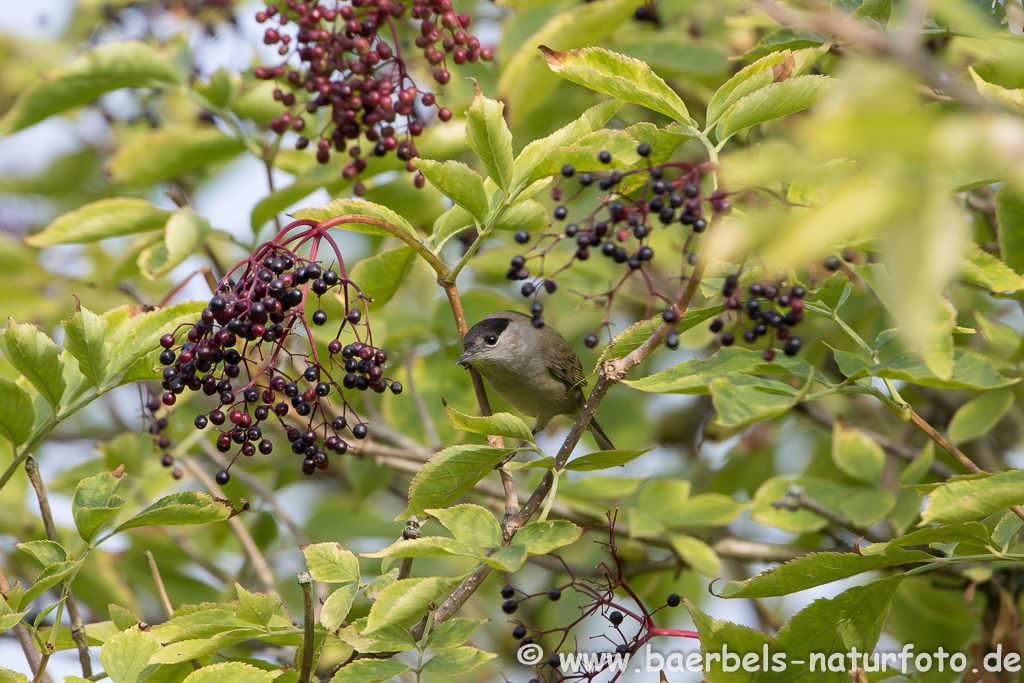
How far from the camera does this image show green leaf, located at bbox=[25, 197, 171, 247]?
11.8 ft

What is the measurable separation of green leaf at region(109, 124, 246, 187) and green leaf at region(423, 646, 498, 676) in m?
2.69

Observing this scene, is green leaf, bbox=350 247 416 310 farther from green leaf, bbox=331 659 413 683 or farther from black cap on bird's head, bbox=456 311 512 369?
green leaf, bbox=331 659 413 683

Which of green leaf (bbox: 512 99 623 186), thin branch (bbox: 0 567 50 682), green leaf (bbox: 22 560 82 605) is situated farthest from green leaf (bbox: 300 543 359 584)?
green leaf (bbox: 512 99 623 186)

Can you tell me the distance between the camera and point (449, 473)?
2238mm

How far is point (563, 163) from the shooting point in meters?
2.25

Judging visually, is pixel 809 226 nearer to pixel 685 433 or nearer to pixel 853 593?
pixel 853 593

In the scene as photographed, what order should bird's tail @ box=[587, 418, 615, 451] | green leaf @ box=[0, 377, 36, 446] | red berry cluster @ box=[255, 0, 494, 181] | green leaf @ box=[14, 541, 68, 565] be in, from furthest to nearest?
1. bird's tail @ box=[587, 418, 615, 451]
2. red berry cluster @ box=[255, 0, 494, 181]
3. green leaf @ box=[0, 377, 36, 446]
4. green leaf @ box=[14, 541, 68, 565]

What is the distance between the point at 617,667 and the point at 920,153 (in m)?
1.98

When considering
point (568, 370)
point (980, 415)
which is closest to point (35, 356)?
point (568, 370)

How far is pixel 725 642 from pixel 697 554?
1672 millimetres

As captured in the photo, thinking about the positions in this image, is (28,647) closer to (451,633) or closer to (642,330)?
(451,633)

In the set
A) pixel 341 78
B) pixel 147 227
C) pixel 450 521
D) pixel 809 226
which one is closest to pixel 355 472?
pixel 147 227

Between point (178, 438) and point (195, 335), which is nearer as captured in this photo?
point (195, 335)

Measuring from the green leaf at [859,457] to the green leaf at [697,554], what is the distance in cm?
74
